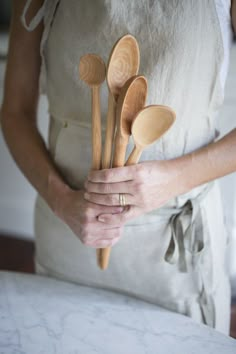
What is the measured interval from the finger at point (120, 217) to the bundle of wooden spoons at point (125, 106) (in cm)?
8

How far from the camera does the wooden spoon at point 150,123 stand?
608 mm

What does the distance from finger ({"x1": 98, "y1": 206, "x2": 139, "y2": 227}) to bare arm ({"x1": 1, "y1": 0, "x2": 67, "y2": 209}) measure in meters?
0.12

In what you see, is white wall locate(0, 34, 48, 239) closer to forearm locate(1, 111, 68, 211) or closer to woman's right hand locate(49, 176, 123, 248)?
forearm locate(1, 111, 68, 211)

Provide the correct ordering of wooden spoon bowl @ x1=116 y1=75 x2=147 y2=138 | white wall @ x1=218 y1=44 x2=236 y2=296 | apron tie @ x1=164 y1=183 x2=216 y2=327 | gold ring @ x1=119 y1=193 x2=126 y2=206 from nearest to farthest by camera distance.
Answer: wooden spoon bowl @ x1=116 y1=75 x2=147 y2=138 < gold ring @ x1=119 y1=193 x2=126 y2=206 < apron tie @ x1=164 y1=183 x2=216 y2=327 < white wall @ x1=218 y1=44 x2=236 y2=296

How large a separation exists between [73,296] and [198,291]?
230 mm

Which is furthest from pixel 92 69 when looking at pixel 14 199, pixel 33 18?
pixel 14 199

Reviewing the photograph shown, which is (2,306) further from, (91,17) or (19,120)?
(91,17)

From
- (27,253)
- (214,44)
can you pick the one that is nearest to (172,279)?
(214,44)

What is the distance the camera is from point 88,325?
698 millimetres

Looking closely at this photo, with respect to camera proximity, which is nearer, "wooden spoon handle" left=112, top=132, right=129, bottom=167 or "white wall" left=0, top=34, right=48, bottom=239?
"wooden spoon handle" left=112, top=132, right=129, bottom=167

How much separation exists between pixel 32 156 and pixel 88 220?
0.20 meters

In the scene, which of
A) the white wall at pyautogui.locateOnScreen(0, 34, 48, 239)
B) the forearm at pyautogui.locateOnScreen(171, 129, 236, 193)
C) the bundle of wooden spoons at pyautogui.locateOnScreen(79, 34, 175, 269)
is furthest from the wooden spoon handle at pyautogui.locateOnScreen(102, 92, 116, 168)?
the white wall at pyautogui.locateOnScreen(0, 34, 48, 239)

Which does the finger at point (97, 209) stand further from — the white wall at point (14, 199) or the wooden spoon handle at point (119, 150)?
the white wall at point (14, 199)

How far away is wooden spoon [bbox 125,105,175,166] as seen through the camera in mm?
608
